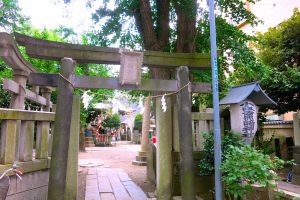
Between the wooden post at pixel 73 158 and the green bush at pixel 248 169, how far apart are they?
311cm

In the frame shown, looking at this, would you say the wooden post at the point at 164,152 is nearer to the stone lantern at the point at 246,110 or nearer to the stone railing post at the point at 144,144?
the stone lantern at the point at 246,110

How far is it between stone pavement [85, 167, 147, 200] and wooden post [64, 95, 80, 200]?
1.33 meters

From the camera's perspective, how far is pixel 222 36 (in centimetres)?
933

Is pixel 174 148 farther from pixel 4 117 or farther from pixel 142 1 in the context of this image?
pixel 142 1

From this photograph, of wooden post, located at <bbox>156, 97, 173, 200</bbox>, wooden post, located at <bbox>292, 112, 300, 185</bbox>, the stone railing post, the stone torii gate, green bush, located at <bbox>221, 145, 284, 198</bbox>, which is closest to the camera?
green bush, located at <bbox>221, 145, 284, 198</bbox>

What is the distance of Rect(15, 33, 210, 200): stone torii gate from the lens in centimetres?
548

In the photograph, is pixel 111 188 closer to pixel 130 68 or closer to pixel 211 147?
pixel 211 147

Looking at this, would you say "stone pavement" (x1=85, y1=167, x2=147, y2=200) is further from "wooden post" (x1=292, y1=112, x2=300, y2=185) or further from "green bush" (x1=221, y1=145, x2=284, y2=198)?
"wooden post" (x1=292, y1=112, x2=300, y2=185)

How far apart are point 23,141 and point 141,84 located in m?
2.71

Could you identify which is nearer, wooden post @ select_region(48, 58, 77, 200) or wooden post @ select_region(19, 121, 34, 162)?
wooden post @ select_region(48, 58, 77, 200)

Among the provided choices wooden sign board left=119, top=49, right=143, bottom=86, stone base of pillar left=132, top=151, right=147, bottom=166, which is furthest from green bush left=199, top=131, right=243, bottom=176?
stone base of pillar left=132, top=151, right=147, bottom=166

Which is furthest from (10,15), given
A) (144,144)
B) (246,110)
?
(246,110)

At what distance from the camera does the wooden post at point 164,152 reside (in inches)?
249

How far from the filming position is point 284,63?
1415 centimetres
